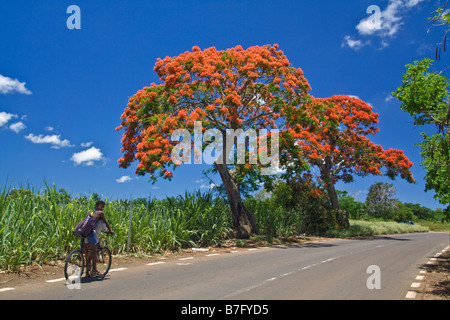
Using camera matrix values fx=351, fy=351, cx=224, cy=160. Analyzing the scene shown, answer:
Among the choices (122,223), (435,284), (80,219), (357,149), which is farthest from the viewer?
(357,149)

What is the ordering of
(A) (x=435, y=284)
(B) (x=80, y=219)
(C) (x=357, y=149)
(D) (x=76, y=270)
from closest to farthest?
1. (D) (x=76, y=270)
2. (A) (x=435, y=284)
3. (B) (x=80, y=219)
4. (C) (x=357, y=149)

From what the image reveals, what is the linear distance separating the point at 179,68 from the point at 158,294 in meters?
12.3

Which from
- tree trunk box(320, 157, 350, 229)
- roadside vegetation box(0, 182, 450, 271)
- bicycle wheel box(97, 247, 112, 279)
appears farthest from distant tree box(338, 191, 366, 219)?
bicycle wheel box(97, 247, 112, 279)

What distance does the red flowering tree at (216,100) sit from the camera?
613 inches

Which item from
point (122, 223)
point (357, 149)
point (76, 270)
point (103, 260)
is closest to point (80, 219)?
point (122, 223)

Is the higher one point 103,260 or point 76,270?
point 103,260

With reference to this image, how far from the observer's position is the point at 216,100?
17062mm

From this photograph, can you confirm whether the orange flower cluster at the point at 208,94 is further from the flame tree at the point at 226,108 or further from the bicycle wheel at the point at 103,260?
the bicycle wheel at the point at 103,260

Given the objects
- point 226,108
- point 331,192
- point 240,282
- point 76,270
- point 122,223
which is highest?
point 226,108

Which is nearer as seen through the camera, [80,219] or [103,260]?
[103,260]

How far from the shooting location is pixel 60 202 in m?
10.7

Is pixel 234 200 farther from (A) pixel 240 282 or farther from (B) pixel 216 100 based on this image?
(A) pixel 240 282

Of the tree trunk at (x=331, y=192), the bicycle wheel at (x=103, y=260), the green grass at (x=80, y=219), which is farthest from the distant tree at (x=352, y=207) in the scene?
the bicycle wheel at (x=103, y=260)
